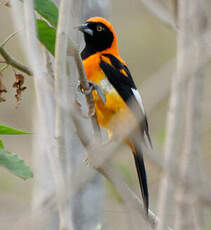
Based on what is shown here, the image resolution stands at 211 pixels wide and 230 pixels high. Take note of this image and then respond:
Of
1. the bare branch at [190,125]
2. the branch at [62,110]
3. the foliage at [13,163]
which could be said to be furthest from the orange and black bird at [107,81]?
the branch at [62,110]

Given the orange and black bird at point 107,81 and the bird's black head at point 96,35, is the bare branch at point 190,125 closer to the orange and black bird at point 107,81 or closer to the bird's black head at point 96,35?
the orange and black bird at point 107,81

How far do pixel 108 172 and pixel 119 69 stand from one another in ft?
7.96

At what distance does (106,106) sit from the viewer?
3.53m

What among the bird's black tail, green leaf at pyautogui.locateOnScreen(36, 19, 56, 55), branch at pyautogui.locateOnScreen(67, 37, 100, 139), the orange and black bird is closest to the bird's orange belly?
the orange and black bird

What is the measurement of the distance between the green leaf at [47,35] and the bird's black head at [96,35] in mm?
1996

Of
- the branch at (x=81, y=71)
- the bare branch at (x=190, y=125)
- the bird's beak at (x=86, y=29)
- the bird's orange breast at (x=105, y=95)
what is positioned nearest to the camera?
the branch at (x=81, y=71)

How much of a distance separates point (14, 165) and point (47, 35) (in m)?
0.52

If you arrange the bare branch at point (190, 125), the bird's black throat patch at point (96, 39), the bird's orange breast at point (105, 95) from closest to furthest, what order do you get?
the bare branch at point (190, 125) → the bird's orange breast at point (105, 95) → the bird's black throat patch at point (96, 39)

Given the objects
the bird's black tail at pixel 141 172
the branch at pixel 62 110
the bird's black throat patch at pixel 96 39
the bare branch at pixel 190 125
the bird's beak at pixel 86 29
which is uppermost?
the branch at pixel 62 110

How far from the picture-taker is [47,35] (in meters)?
1.77

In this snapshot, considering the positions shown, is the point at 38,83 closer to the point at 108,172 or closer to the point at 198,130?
the point at 108,172

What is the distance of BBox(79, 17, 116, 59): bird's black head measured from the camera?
3.81 meters

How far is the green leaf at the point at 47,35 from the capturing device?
1768mm

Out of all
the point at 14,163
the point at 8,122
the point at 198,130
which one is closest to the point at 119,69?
the point at 198,130
